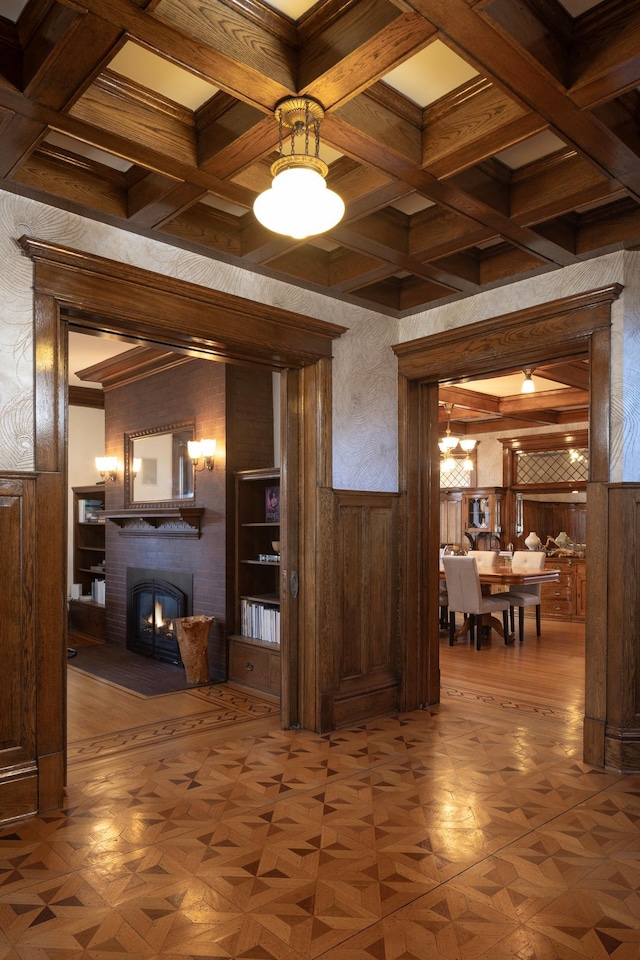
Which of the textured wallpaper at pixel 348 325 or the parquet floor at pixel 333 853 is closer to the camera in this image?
the parquet floor at pixel 333 853

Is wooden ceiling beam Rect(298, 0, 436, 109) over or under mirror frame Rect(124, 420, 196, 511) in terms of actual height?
over

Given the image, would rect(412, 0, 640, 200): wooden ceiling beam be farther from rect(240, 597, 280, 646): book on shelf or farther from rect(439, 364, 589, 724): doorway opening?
rect(439, 364, 589, 724): doorway opening

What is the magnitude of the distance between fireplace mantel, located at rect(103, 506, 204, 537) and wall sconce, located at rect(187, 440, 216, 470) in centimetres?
41

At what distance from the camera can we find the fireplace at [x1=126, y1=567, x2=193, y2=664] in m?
6.27

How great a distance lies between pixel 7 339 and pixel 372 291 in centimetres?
242

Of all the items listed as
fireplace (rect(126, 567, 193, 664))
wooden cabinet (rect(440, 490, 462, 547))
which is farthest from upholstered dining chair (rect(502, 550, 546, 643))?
fireplace (rect(126, 567, 193, 664))

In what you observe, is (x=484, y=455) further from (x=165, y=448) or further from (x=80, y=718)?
(x=80, y=718)

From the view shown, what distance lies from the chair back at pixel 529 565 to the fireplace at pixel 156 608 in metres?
3.85

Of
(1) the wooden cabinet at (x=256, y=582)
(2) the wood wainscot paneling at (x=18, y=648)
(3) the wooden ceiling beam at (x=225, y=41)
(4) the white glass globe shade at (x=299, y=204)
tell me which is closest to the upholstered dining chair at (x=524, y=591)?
(1) the wooden cabinet at (x=256, y=582)

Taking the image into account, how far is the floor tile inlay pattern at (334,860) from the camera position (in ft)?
7.17

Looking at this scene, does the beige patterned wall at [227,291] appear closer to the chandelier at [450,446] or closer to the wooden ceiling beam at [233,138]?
the wooden ceiling beam at [233,138]

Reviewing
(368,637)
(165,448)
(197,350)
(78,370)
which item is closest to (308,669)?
(368,637)

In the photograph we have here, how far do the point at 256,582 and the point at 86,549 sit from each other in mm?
3478

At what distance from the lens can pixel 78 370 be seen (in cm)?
766
